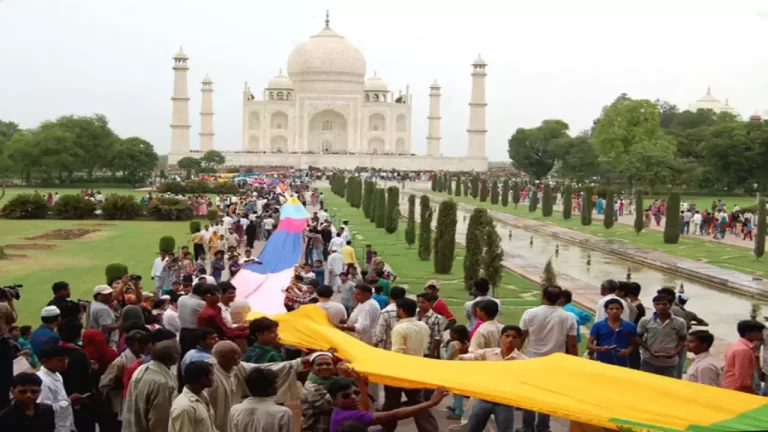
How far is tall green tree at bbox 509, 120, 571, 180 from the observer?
182 feet

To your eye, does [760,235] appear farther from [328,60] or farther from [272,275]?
[328,60]

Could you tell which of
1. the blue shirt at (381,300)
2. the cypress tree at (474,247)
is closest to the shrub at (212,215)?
the cypress tree at (474,247)

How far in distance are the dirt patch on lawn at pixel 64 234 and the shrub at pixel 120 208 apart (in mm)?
3437

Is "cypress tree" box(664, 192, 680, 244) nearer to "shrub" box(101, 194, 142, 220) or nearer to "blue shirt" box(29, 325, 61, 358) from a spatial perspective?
"shrub" box(101, 194, 142, 220)

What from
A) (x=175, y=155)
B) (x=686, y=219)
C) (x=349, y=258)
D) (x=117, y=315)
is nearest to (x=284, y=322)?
(x=117, y=315)

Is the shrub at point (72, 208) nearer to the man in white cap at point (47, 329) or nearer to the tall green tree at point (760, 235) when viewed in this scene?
the tall green tree at point (760, 235)

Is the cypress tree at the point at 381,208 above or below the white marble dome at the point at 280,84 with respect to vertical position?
below

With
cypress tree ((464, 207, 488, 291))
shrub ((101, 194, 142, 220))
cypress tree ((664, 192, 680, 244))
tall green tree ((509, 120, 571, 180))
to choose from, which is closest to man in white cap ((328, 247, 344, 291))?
cypress tree ((464, 207, 488, 291))

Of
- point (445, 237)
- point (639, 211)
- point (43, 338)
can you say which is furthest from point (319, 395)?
point (639, 211)

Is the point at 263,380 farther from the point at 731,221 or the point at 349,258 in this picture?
the point at 731,221

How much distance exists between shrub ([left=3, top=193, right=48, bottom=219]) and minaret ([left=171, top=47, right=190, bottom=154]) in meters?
37.8

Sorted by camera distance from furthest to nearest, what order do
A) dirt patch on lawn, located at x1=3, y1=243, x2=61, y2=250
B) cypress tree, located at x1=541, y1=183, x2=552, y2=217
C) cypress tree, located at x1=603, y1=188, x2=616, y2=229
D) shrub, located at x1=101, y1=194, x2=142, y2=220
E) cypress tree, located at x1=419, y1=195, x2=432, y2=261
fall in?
cypress tree, located at x1=541, y1=183, x2=552, y2=217, shrub, located at x1=101, y1=194, x2=142, y2=220, cypress tree, located at x1=603, y1=188, x2=616, y2=229, dirt patch on lawn, located at x1=3, y1=243, x2=61, y2=250, cypress tree, located at x1=419, y1=195, x2=432, y2=261

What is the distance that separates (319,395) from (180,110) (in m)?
59.8

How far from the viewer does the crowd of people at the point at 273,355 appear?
12.6 ft
